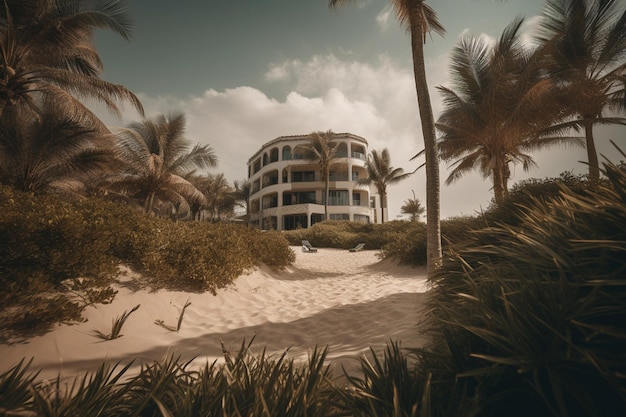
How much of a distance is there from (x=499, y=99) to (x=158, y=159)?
19.3m

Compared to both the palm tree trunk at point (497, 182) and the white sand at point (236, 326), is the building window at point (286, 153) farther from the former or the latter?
the white sand at point (236, 326)

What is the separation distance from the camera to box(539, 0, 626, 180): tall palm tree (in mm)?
10578

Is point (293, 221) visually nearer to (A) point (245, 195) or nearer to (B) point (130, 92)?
(A) point (245, 195)

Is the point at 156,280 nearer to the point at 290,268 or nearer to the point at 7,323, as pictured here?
the point at 7,323

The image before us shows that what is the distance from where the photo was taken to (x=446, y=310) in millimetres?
1917

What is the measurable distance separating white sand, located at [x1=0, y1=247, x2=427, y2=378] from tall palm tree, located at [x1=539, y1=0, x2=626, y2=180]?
41.9ft

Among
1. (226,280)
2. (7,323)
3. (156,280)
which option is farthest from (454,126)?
(7,323)

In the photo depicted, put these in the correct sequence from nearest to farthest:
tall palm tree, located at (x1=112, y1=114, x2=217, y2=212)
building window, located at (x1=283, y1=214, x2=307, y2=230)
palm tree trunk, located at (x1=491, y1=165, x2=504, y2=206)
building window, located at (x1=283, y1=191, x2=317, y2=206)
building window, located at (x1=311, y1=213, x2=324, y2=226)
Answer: palm tree trunk, located at (x1=491, y1=165, x2=504, y2=206) < tall palm tree, located at (x1=112, y1=114, x2=217, y2=212) < building window, located at (x1=311, y1=213, x2=324, y2=226) < building window, located at (x1=283, y1=214, x2=307, y2=230) < building window, located at (x1=283, y1=191, x2=317, y2=206)

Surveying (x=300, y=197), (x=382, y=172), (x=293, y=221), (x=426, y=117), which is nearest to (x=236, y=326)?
(x=426, y=117)

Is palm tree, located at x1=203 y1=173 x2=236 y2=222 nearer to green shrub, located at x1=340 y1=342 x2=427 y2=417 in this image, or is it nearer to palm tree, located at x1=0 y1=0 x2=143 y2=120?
palm tree, located at x1=0 y1=0 x2=143 y2=120

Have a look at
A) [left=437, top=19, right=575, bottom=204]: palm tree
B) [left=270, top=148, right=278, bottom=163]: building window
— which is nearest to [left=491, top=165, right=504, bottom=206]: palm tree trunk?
[left=437, top=19, right=575, bottom=204]: palm tree

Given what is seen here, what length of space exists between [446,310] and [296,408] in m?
1.30

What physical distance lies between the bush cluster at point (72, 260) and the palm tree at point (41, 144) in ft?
27.2

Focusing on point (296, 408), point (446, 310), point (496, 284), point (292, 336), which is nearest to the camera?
point (296, 408)
